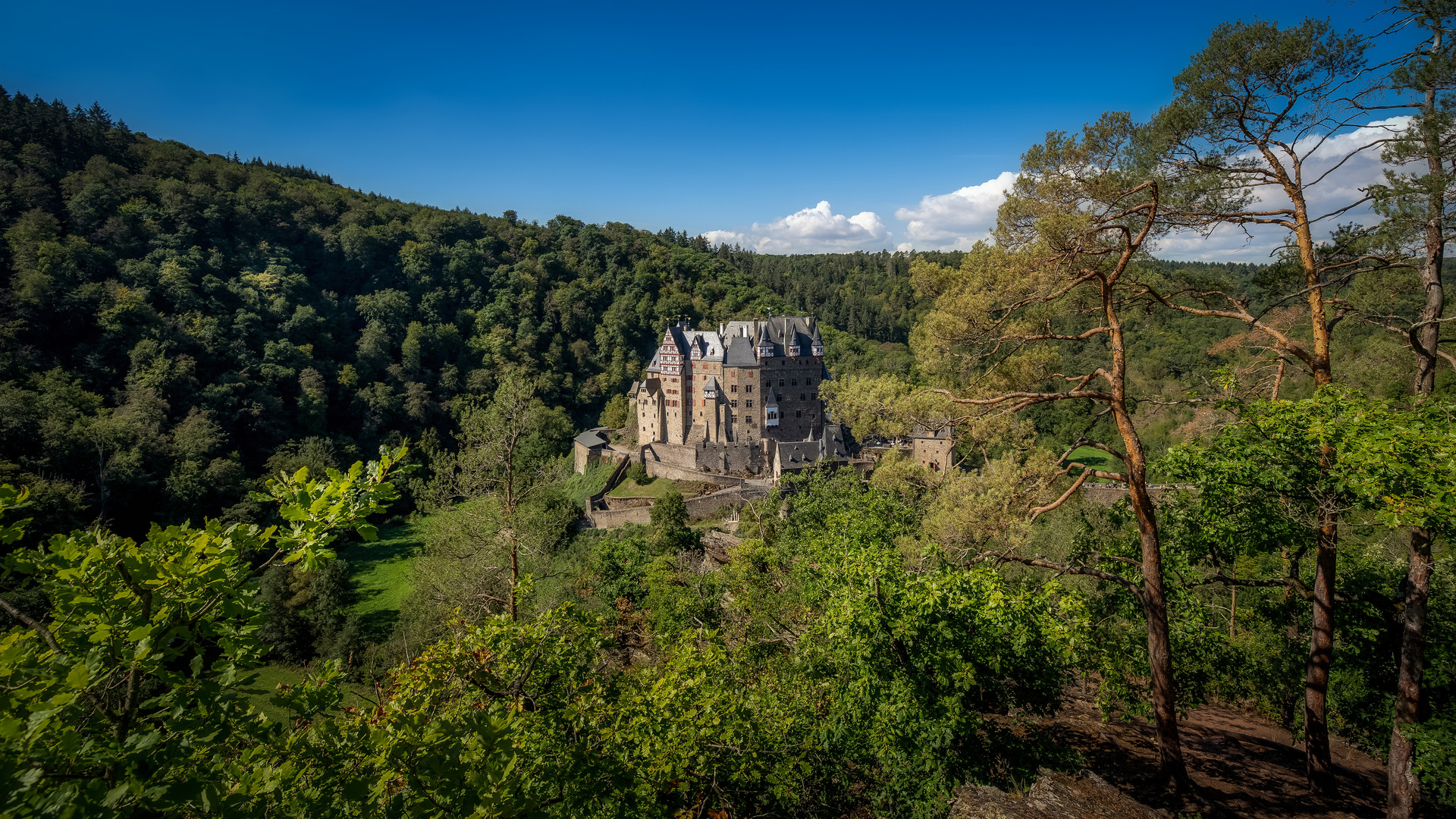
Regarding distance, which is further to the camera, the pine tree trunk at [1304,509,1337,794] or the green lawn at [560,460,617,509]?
the green lawn at [560,460,617,509]

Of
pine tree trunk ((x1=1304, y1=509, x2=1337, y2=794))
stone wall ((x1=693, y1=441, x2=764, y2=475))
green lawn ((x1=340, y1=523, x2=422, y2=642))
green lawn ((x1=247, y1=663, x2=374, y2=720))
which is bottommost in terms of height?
green lawn ((x1=340, y1=523, x2=422, y2=642))

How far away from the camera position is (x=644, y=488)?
40.6m

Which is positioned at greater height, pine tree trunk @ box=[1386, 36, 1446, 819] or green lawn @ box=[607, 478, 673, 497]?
pine tree trunk @ box=[1386, 36, 1446, 819]

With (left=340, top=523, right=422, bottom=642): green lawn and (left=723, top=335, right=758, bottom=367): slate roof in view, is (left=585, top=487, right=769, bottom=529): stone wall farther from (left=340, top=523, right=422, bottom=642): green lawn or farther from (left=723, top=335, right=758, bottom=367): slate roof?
(left=340, top=523, right=422, bottom=642): green lawn

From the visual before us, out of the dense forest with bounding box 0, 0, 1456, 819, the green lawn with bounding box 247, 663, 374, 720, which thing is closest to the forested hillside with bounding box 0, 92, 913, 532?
the green lawn with bounding box 247, 663, 374, 720

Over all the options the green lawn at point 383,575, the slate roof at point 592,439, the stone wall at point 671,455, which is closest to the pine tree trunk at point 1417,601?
the green lawn at point 383,575

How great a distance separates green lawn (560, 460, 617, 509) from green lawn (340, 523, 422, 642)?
399 inches

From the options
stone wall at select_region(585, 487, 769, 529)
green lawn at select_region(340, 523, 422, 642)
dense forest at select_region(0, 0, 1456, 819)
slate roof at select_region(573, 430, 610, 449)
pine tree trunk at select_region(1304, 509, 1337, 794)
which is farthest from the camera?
slate roof at select_region(573, 430, 610, 449)

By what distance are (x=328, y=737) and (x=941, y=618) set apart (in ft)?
19.0

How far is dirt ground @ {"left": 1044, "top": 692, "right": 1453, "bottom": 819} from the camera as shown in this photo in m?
7.23

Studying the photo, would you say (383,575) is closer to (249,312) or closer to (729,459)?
(729,459)

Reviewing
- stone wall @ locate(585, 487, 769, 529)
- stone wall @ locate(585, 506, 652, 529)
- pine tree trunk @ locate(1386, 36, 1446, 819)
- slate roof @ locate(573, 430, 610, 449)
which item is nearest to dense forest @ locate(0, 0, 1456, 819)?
pine tree trunk @ locate(1386, 36, 1446, 819)

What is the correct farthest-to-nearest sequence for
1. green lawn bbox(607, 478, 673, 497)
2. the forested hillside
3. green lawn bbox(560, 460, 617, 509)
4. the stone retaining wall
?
1. green lawn bbox(560, 460, 617, 509)
2. green lawn bbox(607, 478, 673, 497)
3. the stone retaining wall
4. the forested hillside

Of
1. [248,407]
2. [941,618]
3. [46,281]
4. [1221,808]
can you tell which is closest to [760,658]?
[941,618]
